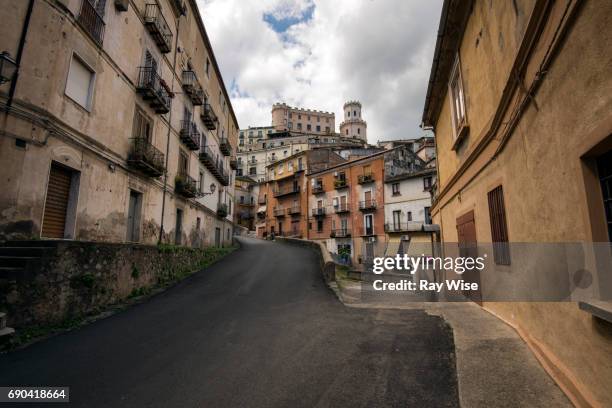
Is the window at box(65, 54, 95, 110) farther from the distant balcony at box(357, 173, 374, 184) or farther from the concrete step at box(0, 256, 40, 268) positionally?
the distant balcony at box(357, 173, 374, 184)

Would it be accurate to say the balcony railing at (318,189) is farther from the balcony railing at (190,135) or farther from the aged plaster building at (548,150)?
the aged plaster building at (548,150)

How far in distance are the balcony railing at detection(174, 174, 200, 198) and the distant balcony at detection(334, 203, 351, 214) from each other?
2378 cm

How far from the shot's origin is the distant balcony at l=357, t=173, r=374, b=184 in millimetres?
36750

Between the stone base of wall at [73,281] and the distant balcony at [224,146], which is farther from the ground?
the distant balcony at [224,146]

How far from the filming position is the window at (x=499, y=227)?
545 centimetres

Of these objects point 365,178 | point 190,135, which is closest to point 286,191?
point 365,178

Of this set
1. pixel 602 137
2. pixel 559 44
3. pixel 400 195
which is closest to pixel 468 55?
pixel 559 44

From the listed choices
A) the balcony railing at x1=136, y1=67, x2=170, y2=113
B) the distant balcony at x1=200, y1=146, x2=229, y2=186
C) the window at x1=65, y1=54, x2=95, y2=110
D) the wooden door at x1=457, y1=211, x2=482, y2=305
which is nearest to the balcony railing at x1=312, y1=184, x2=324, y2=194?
→ the distant balcony at x1=200, y1=146, x2=229, y2=186

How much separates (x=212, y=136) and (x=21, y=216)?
57.2 ft

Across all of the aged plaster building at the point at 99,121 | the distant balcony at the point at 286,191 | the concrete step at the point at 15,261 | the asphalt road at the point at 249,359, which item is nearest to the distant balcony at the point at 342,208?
the distant balcony at the point at 286,191

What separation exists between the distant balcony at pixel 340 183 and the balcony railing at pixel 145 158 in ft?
92.8

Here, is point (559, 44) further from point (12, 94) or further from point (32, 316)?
point (12, 94)

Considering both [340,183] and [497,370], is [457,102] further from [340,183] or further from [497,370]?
[340,183]

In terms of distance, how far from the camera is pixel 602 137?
2.52m
